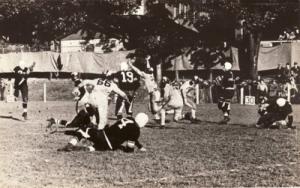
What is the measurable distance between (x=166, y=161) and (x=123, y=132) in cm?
144

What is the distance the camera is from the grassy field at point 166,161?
30.1ft

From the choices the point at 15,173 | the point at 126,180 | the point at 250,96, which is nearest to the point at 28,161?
the point at 15,173

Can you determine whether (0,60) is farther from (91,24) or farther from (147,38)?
(147,38)

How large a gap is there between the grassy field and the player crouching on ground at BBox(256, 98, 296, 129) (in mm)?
600

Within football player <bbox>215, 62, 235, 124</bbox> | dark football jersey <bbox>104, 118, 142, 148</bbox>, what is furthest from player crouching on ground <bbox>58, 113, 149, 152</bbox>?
football player <bbox>215, 62, 235, 124</bbox>

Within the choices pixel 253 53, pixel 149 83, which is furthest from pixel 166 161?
pixel 253 53

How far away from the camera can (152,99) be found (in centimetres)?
1881

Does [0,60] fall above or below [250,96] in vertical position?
above

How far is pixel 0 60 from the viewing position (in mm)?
37281

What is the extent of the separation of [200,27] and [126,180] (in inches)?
1021

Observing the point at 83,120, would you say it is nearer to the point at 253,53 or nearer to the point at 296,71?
the point at 296,71

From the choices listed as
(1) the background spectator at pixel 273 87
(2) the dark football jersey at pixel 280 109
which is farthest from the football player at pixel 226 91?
(1) the background spectator at pixel 273 87

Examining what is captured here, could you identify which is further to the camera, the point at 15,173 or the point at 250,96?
the point at 250,96

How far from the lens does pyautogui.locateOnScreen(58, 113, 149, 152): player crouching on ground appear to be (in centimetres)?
1205
